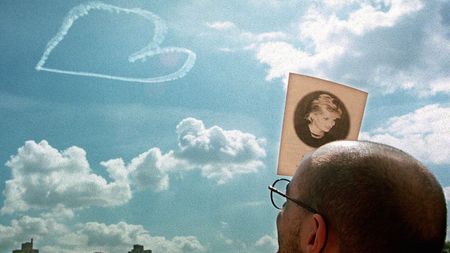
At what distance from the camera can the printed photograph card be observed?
626cm

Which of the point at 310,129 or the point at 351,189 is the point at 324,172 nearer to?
the point at 351,189

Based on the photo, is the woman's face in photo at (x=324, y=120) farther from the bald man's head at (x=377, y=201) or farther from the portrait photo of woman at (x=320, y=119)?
the bald man's head at (x=377, y=201)

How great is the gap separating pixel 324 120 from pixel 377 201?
3.58m

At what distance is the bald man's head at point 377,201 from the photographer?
10.8ft

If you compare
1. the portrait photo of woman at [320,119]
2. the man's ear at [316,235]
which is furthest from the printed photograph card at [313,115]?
the man's ear at [316,235]

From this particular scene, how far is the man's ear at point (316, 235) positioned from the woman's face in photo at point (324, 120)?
323 centimetres

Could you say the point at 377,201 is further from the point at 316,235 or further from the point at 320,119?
the point at 320,119

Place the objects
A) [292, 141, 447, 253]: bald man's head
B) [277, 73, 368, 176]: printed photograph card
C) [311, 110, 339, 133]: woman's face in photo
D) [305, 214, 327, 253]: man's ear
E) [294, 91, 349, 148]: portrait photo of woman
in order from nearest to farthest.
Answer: [292, 141, 447, 253]: bald man's head < [305, 214, 327, 253]: man's ear < [277, 73, 368, 176]: printed photograph card < [294, 91, 349, 148]: portrait photo of woman < [311, 110, 339, 133]: woman's face in photo

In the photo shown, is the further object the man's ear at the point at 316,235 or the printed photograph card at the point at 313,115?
the printed photograph card at the point at 313,115

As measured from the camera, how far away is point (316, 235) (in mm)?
3469

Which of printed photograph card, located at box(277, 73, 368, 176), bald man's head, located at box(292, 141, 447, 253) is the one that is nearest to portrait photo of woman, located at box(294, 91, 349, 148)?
printed photograph card, located at box(277, 73, 368, 176)

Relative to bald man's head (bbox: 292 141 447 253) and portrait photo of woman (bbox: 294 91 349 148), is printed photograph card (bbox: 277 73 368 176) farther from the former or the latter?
bald man's head (bbox: 292 141 447 253)

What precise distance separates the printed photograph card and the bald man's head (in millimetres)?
2666

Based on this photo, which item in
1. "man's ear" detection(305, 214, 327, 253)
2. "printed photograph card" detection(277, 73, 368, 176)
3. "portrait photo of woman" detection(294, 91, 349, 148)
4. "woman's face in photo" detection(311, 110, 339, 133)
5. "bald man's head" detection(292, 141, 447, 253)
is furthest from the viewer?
"woman's face in photo" detection(311, 110, 339, 133)
